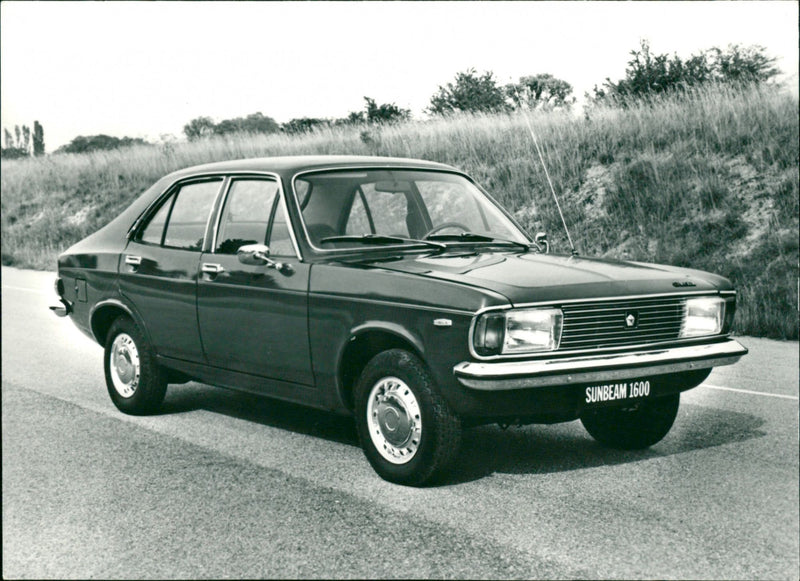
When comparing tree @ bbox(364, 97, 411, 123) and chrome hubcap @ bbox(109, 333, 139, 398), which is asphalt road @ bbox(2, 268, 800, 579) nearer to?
chrome hubcap @ bbox(109, 333, 139, 398)

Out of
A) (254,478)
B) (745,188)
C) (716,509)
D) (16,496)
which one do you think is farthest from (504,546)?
(16,496)

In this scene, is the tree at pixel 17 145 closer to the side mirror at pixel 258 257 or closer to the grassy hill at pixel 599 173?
the grassy hill at pixel 599 173

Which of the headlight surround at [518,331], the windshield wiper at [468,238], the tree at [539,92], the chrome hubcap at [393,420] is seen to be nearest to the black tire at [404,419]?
the chrome hubcap at [393,420]

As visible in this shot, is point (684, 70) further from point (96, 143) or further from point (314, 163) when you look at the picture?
point (96, 143)

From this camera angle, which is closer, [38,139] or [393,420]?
[38,139]

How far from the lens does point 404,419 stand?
2.70 m

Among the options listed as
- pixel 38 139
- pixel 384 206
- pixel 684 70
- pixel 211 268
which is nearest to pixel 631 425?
pixel 211 268

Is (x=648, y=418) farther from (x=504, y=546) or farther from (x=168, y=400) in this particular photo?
(x=168, y=400)

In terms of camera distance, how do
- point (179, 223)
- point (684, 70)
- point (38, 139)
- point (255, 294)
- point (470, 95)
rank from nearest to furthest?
1. point (684, 70)
2. point (470, 95)
3. point (38, 139)
4. point (255, 294)
5. point (179, 223)

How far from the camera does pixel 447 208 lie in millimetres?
2078

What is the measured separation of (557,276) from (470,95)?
64 centimetres

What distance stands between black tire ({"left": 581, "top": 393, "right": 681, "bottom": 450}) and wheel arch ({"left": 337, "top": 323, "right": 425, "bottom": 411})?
1.86 feet

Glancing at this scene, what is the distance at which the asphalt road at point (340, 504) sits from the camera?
189cm

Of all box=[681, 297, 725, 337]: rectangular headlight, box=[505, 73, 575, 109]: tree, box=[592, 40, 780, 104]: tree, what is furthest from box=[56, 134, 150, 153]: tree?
box=[681, 297, 725, 337]: rectangular headlight
